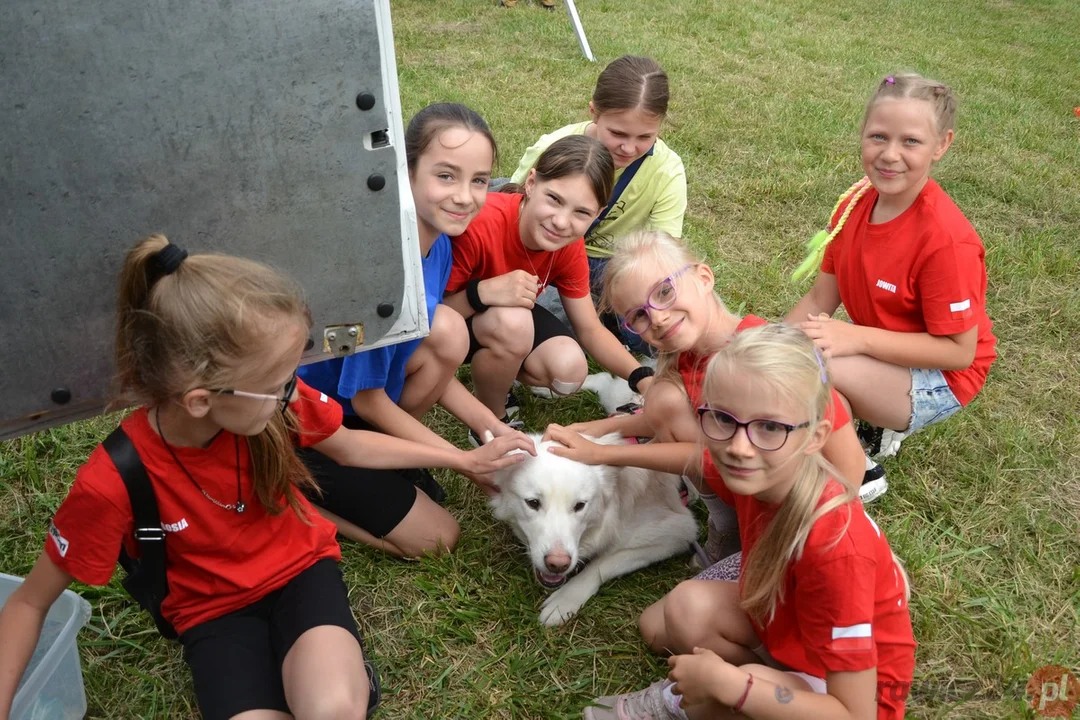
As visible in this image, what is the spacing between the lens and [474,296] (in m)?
3.14

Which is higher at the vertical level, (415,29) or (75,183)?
(75,183)

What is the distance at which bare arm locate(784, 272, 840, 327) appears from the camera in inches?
133

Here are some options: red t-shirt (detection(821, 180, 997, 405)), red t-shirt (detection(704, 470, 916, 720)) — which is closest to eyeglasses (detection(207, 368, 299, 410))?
red t-shirt (detection(704, 470, 916, 720))

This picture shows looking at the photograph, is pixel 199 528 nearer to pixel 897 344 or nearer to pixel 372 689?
pixel 372 689

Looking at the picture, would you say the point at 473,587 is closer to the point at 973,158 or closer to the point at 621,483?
the point at 621,483

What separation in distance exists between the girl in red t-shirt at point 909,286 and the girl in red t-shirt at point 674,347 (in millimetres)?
485

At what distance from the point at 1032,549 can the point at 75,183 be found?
→ 10.1ft

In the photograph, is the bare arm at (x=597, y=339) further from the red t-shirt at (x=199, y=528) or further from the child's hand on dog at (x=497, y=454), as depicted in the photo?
the red t-shirt at (x=199, y=528)

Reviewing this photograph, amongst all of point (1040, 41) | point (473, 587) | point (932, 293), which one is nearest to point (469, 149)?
point (473, 587)

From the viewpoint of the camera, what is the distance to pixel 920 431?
3.42m

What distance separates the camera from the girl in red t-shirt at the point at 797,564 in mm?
1774

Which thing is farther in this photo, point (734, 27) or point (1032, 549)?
point (734, 27)

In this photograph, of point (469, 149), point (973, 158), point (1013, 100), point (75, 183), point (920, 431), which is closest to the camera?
point (75, 183)

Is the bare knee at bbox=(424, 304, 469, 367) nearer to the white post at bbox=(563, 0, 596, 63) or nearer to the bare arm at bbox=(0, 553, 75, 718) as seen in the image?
the bare arm at bbox=(0, 553, 75, 718)
